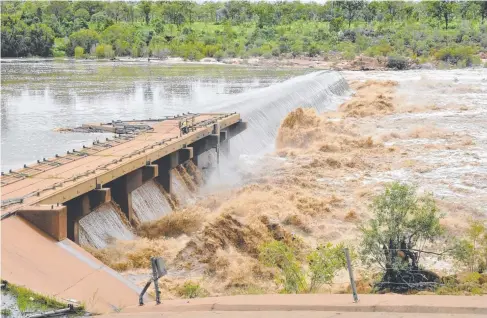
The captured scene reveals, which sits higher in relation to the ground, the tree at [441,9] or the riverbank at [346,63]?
the tree at [441,9]

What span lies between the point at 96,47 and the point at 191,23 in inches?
1997

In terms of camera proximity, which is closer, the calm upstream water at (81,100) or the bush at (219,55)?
the calm upstream water at (81,100)

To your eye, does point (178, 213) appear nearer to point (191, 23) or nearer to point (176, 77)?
point (176, 77)

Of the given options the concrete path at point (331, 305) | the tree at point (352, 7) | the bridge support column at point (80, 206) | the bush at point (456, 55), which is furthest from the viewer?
the tree at point (352, 7)

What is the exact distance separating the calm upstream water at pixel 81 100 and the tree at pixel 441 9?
263ft

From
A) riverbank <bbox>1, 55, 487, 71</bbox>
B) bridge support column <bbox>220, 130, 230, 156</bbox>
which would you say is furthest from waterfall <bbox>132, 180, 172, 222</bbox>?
riverbank <bbox>1, 55, 487, 71</bbox>

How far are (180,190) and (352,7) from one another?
13865cm

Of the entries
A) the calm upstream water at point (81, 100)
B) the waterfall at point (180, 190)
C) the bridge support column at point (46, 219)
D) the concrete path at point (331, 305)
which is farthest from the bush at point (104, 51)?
the concrete path at point (331, 305)

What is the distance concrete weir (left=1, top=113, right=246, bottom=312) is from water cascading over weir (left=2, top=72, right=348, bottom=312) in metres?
0.02

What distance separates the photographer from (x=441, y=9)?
432 ft

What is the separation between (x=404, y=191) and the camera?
12.6 meters

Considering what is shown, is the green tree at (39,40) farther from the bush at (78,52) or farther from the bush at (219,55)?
the bush at (219,55)

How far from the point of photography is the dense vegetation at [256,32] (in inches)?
3765

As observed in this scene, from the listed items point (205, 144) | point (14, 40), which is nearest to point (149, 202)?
point (205, 144)
